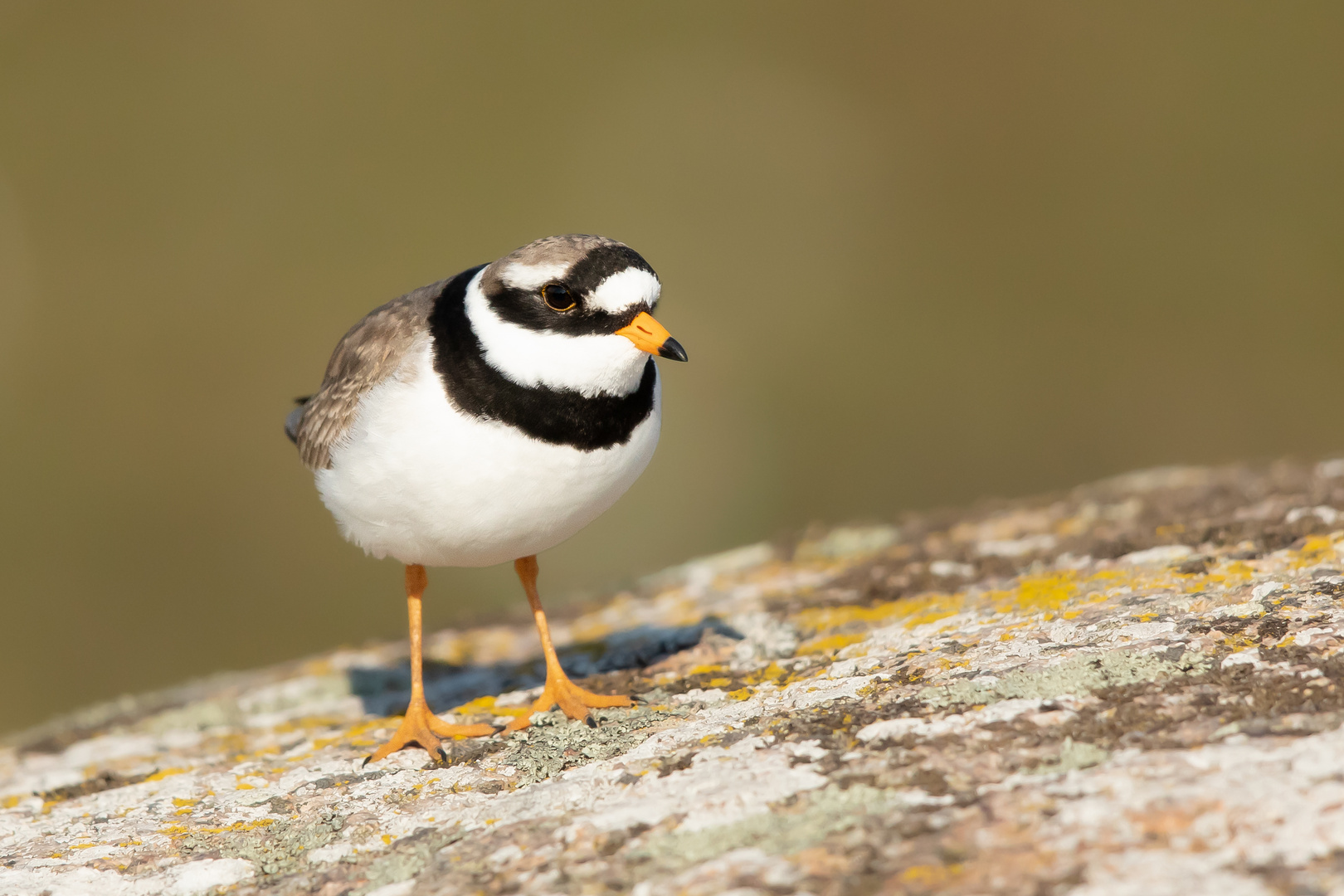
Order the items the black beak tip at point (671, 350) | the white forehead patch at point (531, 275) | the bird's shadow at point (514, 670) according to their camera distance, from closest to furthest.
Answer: the black beak tip at point (671, 350)
the white forehead patch at point (531, 275)
the bird's shadow at point (514, 670)

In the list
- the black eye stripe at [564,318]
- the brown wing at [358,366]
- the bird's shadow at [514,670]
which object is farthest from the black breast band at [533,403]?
the bird's shadow at [514,670]

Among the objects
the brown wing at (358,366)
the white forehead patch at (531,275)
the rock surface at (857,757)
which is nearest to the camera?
the rock surface at (857,757)

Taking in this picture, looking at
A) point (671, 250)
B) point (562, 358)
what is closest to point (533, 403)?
point (562, 358)

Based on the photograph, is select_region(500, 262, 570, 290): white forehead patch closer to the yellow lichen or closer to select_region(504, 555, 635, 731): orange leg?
select_region(504, 555, 635, 731): orange leg

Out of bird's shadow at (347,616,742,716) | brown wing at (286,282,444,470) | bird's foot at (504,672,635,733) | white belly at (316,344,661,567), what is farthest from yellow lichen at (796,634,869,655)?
brown wing at (286,282,444,470)

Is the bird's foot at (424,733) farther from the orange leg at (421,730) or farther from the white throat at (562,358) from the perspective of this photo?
the white throat at (562,358)

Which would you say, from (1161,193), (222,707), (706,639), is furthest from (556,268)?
(1161,193)

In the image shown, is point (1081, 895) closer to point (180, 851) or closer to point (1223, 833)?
point (1223, 833)
